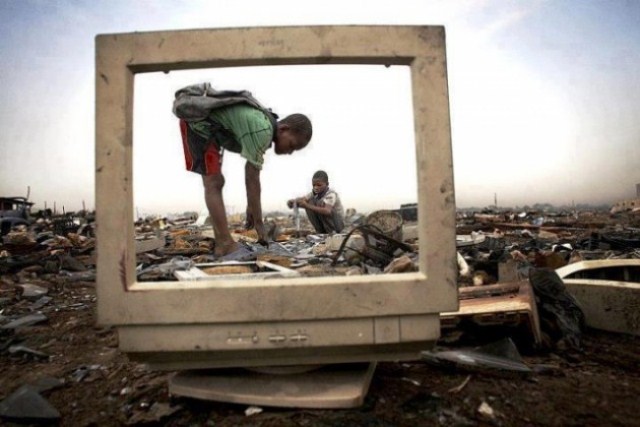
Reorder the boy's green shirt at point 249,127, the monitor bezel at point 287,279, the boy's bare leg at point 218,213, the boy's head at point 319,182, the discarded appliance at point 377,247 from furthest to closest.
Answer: the boy's head at point 319,182
the boy's bare leg at point 218,213
the boy's green shirt at point 249,127
the discarded appliance at point 377,247
the monitor bezel at point 287,279

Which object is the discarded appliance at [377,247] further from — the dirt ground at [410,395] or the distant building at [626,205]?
the distant building at [626,205]

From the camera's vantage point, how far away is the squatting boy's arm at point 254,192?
7.63 ft

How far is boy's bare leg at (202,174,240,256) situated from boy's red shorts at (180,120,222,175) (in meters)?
0.05

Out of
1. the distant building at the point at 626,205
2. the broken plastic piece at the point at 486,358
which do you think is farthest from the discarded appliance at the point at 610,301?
the distant building at the point at 626,205

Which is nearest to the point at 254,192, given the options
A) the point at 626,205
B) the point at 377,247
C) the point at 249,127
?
the point at 249,127

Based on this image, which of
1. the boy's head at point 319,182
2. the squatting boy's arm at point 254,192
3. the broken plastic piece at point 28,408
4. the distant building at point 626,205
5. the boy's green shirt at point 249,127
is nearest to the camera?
the broken plastic piece at point 28,408

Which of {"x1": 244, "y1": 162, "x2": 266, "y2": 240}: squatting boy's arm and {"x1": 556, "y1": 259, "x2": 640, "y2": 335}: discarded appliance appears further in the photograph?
{"x1": 244, "y1": 162, "x2": 266, "y2": 240}: squatting boy's arm

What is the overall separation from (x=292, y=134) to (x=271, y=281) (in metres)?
1.09

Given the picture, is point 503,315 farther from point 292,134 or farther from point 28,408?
point 28,408

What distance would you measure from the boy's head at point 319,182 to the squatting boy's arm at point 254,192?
101 inches

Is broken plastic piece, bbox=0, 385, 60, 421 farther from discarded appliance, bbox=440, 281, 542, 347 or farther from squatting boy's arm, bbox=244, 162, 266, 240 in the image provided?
discarded appliance, bbox=440, 281, 542, 347

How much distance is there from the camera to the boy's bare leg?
6.39ft

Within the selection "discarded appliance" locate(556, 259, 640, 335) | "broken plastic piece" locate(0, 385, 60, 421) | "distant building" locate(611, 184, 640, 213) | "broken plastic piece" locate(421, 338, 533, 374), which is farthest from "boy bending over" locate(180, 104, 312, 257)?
"distant building" locate(611, 184, 640, 213)

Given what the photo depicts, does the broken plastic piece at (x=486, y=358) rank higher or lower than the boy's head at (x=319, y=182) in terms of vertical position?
lower
